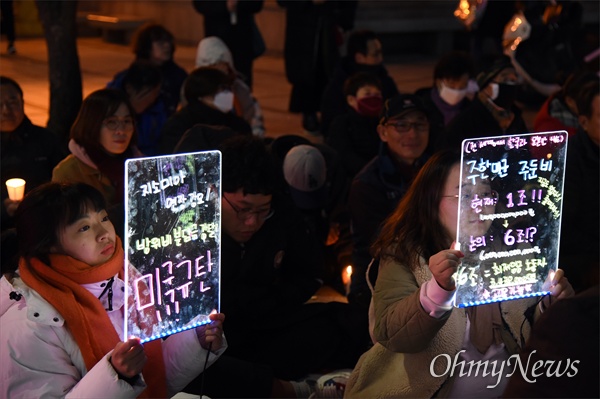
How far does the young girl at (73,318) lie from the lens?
314 centimetres

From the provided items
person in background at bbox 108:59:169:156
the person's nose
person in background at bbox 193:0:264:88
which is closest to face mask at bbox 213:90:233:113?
person in background at bbox 108:59:169:156

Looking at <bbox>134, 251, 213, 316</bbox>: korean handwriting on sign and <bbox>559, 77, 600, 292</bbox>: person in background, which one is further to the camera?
<bbox>559, 77, 600, 292</bbox>: person in background

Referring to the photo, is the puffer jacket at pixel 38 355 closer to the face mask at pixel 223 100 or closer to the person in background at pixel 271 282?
the person in background at pixel 271 282

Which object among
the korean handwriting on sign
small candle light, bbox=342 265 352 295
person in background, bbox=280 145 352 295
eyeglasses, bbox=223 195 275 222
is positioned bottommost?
small candle light, bbox=342 265 352 295

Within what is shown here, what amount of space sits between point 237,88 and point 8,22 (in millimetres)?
8982

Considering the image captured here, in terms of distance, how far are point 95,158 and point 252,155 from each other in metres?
1.08

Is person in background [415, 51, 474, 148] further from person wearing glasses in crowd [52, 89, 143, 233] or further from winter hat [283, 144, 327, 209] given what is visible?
person wearing glasses in crowd [52, 89, 143, 233]

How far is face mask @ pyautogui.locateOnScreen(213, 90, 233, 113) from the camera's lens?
6.73 m

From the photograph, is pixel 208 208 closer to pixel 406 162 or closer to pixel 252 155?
pixel 252 155

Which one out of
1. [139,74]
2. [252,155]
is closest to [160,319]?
[252,155]

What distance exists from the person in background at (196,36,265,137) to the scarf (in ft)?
14.6

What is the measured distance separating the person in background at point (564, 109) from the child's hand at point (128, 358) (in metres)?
4.23

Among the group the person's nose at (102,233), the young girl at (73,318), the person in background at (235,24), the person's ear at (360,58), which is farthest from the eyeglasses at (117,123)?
the person in background at (235,24)

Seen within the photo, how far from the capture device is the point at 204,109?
6617 millimetres
